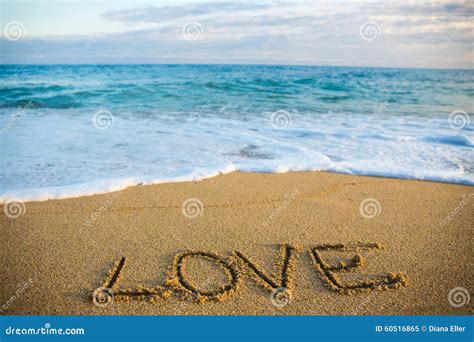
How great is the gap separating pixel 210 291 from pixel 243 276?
301 mm

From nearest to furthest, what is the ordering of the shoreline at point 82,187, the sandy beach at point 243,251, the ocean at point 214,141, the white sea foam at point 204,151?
the sandy beach at point 243,251
the shoreline at point 82,187
the white sea foam at point 204,151
the ocean at point 214,141

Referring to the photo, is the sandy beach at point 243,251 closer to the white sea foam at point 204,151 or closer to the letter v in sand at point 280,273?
the letter v in sand at point 280,273

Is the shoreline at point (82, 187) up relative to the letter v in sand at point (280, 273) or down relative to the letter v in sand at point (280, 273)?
up

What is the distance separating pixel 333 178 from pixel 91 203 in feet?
9.76

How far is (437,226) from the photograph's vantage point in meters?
3.80

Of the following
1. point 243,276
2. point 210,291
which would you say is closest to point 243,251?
point 243,276

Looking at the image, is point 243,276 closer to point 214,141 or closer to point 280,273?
point 280,273

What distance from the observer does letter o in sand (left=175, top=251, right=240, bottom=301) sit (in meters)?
2.71

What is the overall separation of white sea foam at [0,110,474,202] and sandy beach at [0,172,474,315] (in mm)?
489

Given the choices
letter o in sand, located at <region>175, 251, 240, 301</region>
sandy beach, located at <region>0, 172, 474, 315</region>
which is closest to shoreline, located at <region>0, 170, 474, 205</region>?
sandy beach, located at <region>0, 172, 474, 315</region>

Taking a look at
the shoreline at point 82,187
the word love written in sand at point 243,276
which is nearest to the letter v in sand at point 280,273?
the word love written in sand at point 243,276

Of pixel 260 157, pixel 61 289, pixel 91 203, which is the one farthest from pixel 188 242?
pixel 260 157

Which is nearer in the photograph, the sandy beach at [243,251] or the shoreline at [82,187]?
the sandy beach at [243,251]

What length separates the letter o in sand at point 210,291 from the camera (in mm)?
2713
